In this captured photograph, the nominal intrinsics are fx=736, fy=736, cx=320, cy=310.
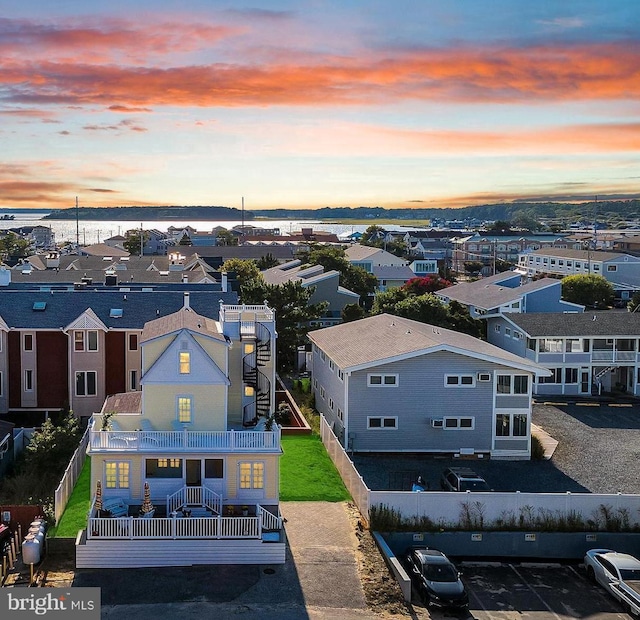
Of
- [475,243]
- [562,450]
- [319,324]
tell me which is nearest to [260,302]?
[319,324]

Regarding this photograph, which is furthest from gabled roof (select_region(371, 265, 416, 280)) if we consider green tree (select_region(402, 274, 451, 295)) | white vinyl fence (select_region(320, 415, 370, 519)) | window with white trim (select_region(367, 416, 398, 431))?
white vinyl fence (select_region(320, 415, 370, 519))

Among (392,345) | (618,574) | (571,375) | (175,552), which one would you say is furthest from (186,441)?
(571,375)

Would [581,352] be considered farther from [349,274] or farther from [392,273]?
[392,273]

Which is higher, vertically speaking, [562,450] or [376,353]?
[376,353]

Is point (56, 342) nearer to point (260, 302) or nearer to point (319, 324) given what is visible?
point (260, 302)

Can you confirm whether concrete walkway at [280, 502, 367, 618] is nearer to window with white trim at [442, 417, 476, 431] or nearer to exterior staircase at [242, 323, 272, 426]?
exterior staircase at [242, 323, 272, 426]
